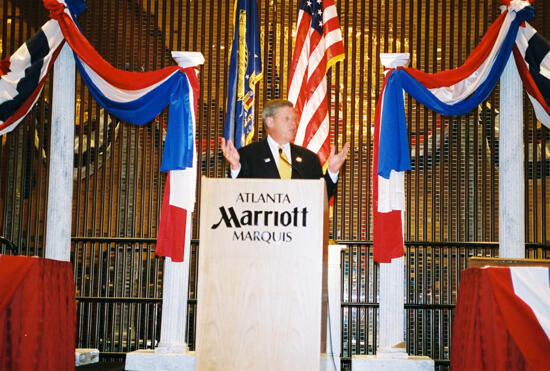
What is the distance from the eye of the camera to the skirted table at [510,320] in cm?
363

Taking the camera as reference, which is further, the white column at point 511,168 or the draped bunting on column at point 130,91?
the white column at point 511,168

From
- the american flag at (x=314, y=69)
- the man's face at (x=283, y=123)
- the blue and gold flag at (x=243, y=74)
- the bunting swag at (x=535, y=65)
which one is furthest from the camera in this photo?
the american flag at (x=314, y=69)

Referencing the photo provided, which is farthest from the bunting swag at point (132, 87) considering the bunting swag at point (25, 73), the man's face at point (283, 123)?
the man's face at point (283, 123)

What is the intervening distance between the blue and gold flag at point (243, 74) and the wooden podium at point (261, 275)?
293cm

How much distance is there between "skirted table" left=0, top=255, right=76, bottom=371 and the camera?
3.96m

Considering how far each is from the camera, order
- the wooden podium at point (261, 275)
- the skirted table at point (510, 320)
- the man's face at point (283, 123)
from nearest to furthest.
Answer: the wooden podium at point (261, 275) < the skirted table at point (510, 320) < the man's face at point (283, 123)

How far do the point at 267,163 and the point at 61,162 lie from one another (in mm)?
2686

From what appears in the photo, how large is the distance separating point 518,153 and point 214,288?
403 cm

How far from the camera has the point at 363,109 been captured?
7.29 metres

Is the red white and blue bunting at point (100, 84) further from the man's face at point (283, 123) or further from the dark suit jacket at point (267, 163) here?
the man's face at point (283, 123)

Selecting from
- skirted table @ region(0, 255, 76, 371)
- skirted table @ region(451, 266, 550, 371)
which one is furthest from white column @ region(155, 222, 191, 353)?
skirted table @ region(451, 266, 550, 371)

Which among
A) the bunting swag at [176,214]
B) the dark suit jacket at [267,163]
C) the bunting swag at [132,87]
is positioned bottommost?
the bunting swag at [176,214]

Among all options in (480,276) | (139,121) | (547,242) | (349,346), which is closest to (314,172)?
A: (480,276)

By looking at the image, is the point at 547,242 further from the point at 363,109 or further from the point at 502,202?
the point at 363,109
